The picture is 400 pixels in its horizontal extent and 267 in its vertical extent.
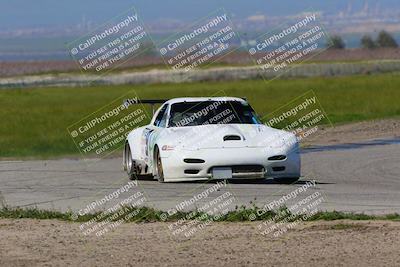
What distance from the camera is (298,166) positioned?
18.8m

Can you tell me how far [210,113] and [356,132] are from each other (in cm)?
1127

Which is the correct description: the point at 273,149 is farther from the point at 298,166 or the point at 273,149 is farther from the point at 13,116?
the point at 13,116

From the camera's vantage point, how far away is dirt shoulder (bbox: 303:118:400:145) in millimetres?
28584

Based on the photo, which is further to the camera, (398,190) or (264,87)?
(264,87)

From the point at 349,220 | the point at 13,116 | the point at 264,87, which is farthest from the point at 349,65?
the point at 349,220

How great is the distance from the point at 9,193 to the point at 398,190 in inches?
205

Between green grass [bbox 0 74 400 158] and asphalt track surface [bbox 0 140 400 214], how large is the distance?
19.0 ft

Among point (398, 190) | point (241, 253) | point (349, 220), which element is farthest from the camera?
point (398, 190)
